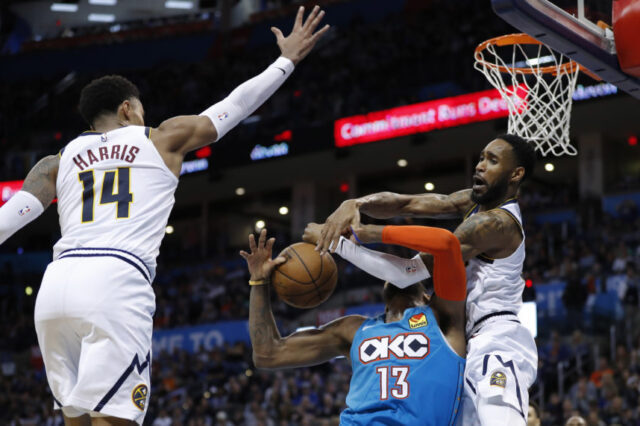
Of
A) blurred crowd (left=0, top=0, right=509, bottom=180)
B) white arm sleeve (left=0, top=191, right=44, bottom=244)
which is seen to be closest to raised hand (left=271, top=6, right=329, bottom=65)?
white arm sleeve (left=0, top=191, right=44, bottom=244)

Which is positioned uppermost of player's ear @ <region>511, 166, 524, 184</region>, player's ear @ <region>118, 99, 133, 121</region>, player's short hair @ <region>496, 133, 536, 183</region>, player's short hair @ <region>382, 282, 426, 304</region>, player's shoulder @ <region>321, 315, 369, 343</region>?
player's short hair @ <region>496, 133, 536, 183</region>

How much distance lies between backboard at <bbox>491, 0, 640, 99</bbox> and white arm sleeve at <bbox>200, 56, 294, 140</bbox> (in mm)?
1386

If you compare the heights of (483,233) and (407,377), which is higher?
(483,233)

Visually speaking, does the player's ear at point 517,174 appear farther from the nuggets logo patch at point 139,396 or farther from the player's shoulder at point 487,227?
the nuggets logo patch at point 139,396

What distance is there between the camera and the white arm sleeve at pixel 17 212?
3.57 m

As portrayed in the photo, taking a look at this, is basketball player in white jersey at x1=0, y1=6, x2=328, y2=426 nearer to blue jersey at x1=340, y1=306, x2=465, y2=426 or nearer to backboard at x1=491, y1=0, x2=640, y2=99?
blue jersey at x1=340, y1=306, x2=465, y2=426

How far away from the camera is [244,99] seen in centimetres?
400

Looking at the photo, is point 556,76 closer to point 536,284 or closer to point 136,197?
point 136,197

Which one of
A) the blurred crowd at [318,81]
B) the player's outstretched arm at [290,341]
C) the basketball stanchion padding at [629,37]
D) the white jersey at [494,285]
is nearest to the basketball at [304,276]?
the player's outstretched arm at [290,341]

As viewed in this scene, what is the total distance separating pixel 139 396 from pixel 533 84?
15.0 feet

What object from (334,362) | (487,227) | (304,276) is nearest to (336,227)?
(304,276)

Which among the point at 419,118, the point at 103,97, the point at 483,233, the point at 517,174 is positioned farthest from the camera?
the point at 419,118

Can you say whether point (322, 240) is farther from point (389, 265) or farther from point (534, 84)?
point (534, 84)

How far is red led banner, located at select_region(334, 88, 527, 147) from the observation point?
18047 mm
